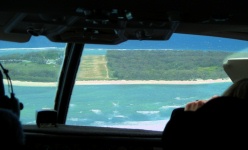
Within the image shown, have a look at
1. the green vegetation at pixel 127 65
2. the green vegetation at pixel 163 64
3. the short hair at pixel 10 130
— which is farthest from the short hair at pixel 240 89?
the green vegetation at pixel 163 64

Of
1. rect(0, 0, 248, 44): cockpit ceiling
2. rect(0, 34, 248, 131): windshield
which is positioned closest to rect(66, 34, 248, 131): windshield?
rect(0, 34, 248, 131): windshield

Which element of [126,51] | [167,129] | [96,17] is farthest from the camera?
[126,51]

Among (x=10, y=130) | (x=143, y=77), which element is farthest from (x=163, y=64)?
(x=10, y=130)

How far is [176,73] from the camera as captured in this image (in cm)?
709

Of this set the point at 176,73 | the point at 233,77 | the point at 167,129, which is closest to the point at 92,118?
the point at 176,73

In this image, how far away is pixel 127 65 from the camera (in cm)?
688

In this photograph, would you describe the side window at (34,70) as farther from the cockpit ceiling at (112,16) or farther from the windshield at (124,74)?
the cockpit ceiling at (112,16)

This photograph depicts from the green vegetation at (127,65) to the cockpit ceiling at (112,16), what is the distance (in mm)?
2921

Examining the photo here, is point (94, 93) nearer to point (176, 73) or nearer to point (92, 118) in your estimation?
point (92, 118)

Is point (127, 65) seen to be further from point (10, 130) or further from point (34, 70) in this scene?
point (10, 130)

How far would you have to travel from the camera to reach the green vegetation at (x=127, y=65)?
243 inches

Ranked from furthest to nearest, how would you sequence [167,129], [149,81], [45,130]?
[149,81]
[45,130]
[167,129]

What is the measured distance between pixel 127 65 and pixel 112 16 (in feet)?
13.6

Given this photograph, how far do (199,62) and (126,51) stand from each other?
127 centimetres
